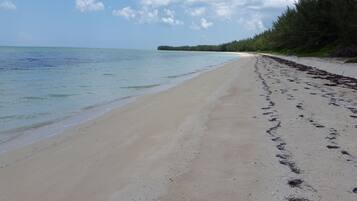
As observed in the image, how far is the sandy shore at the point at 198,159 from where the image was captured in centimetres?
465

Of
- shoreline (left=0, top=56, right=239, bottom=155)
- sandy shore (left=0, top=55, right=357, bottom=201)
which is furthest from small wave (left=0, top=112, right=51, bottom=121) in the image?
sandy shore (left=0, top=55, right=357, bottom=201)

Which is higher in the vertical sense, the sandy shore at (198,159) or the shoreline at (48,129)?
the sandy shore at (198,159)

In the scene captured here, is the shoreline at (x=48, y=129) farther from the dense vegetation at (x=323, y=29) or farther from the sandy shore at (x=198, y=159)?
the dense vegetation at (x=323, y=29)

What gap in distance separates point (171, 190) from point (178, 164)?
100 cm

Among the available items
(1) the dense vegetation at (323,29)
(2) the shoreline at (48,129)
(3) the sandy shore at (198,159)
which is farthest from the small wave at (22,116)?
(1) the dense vegetation at (323,29)

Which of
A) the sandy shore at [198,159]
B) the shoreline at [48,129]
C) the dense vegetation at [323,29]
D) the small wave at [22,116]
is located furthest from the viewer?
the dense vegetation at [323,29]

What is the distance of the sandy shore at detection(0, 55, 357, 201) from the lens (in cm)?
465

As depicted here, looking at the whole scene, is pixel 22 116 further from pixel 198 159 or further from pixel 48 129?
pixel 198 159

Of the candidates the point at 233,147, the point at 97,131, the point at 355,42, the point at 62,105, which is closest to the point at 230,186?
the point at 233,147

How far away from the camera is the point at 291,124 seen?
26.4 ft

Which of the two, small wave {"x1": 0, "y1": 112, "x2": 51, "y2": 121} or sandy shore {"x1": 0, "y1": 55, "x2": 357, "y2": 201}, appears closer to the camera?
sandy shore {"x1": 0, "y1": 55, "x2": 357, "y2": 201}

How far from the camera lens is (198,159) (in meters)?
5.84

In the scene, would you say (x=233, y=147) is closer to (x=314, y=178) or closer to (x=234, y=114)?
(x=314, y=178)

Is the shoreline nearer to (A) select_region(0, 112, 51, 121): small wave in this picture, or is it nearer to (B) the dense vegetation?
(A) select_region(0, 112, 51, 121): small wave
